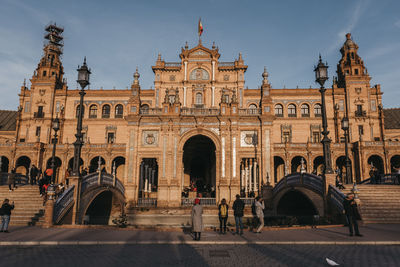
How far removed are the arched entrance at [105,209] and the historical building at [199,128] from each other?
1.74 metres

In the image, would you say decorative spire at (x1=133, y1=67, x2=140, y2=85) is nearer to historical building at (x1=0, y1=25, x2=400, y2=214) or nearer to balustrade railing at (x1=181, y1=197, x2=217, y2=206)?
historical building at (x1=0, y1=25, x2=400, y2=214)

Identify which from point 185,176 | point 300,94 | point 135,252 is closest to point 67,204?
point 135,252

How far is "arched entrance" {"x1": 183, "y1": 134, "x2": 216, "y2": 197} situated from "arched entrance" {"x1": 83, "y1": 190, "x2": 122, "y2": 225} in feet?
28.9

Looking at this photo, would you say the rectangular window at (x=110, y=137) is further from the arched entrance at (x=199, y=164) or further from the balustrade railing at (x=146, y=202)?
the balustrade railing at (x=146, y=202)

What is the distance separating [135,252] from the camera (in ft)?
27.9

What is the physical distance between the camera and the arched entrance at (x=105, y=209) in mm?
25625

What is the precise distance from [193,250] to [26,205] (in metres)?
13.2

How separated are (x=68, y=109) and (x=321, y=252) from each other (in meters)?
50.6

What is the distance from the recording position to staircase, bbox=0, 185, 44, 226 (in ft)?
51.3

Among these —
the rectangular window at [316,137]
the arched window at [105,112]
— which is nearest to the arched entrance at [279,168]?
the rectangular window at [316,137]

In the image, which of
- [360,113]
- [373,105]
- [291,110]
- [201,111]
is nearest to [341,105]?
[360,113]

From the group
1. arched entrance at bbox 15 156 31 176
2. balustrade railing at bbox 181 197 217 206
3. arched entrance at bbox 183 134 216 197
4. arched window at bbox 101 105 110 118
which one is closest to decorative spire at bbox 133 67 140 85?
arched entrance at bbox 183 134 216 197

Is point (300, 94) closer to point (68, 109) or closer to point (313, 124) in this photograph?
point (313, 124)

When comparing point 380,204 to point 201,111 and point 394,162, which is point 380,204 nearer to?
point 201,111
